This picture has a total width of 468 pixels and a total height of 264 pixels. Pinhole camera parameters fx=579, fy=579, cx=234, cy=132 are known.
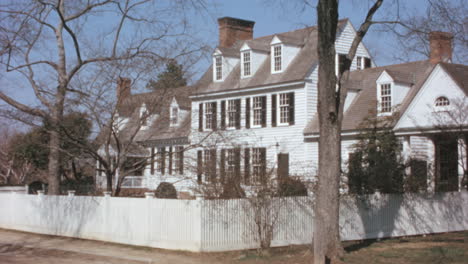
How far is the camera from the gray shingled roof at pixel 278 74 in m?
29.9

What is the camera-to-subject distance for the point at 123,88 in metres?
19.0

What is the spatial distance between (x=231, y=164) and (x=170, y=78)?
3724 millimetres

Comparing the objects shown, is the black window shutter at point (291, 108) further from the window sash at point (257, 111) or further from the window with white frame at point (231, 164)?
the window with white frame at point (231, 164)

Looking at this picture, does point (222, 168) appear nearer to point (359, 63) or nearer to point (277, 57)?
point (277, 57)

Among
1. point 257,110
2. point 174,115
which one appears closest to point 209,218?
point 174,115

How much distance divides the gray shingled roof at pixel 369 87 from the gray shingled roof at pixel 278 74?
2415mm

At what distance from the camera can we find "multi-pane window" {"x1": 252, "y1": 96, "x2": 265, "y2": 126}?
3133 centimetres

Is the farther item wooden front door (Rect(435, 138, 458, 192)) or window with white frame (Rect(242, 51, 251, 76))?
window with white frame (Rect(242, 51, 251, 76))

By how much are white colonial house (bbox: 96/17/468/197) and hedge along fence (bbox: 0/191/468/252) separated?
119 centimetres

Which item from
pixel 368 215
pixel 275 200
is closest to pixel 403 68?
pixel 368 215

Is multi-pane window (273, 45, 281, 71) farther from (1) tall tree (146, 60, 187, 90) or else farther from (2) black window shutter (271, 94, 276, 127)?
(1) tall tree (146, 60, 187, 90)

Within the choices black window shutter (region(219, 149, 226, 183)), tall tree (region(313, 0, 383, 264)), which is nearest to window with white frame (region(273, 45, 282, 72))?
black window shutter (region(219, 149, 226, 183))

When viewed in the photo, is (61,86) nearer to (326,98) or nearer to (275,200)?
(275,200)

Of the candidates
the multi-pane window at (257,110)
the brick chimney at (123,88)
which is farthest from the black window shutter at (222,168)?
the multi-pane window at (257,110)
